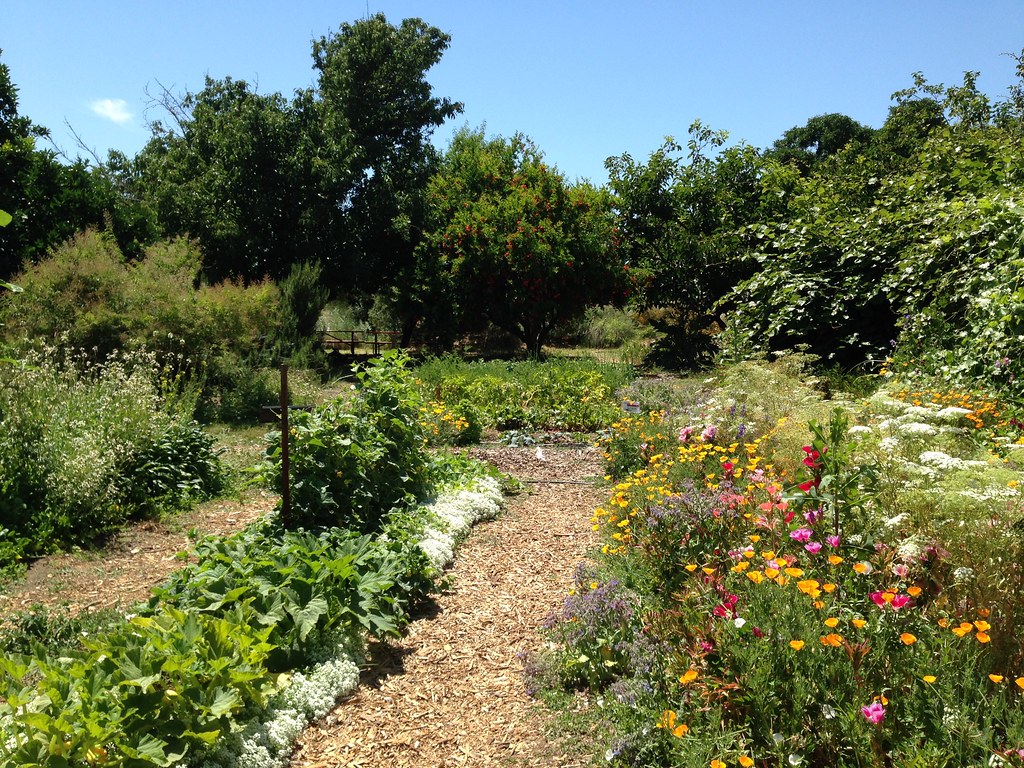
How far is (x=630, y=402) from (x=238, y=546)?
544 cm

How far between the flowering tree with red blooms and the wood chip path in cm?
1192

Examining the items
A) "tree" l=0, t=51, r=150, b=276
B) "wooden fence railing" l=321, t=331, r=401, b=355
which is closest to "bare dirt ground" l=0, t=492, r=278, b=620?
"tree" l=0, t=51, r=150, b=276

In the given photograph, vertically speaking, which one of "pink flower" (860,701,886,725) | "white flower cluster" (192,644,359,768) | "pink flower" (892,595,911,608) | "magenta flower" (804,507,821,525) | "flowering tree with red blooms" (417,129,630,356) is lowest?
"white flower cluster" (192,644,359,768)

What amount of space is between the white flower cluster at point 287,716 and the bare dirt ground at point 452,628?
2.5 inches

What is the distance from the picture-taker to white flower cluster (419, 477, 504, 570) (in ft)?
15.1

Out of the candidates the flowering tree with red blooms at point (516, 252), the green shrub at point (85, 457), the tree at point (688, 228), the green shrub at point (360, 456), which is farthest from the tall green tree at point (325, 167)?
the green shrub at point (360, 456)

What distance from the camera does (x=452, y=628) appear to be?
385cm

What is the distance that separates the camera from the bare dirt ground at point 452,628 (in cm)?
281

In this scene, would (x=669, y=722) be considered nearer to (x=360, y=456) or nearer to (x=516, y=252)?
(x=360, y=456)

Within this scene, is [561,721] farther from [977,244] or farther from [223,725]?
[977,244]

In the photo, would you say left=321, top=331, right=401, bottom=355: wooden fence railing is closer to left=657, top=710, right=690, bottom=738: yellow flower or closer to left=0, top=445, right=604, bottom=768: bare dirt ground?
left=0, top=445, right=604, bottom=768: bare dirt ground

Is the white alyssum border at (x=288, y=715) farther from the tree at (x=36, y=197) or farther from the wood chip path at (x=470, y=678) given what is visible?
the tree at (x=36, y=197)

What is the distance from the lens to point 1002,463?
11.4 ft

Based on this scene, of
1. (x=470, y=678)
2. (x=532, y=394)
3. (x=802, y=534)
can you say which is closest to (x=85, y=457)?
(x=470, y=678)
